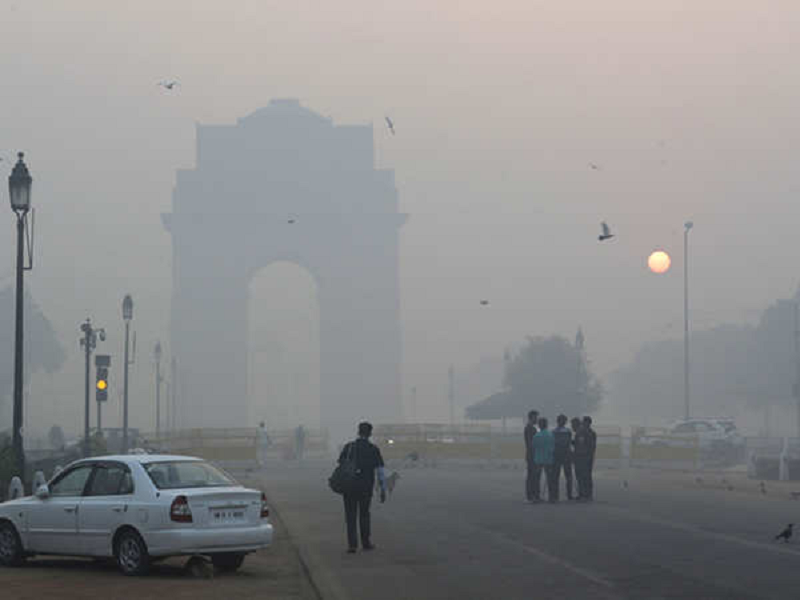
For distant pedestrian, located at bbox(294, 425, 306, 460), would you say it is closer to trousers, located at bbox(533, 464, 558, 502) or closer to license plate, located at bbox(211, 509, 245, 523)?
trousers, located at bbox(533, 464, 558, 502)

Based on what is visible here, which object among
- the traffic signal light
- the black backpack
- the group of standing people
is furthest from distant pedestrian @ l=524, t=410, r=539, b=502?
the traffic signal light

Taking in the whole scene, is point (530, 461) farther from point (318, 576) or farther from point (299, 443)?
point (299, 443)

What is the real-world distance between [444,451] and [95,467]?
4170 centimetres

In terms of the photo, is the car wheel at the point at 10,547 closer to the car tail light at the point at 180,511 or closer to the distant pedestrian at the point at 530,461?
the car tail light at the point at 180,511

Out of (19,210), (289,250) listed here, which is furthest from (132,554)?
(289,250)

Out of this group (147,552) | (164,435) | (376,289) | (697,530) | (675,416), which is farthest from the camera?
(675,416)

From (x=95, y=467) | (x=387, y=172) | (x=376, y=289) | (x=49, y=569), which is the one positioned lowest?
(x=49, y=569)

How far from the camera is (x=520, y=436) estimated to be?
5950cm

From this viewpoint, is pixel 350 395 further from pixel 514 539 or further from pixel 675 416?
pixel 514 539

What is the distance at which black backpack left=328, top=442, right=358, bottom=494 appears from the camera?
17.6 metres

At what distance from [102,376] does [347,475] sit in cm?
2521

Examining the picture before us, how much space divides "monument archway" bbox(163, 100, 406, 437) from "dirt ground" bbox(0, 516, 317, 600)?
77.8 metres

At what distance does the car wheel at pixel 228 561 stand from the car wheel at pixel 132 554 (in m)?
0.99

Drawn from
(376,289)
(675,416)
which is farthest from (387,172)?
(675,416)
